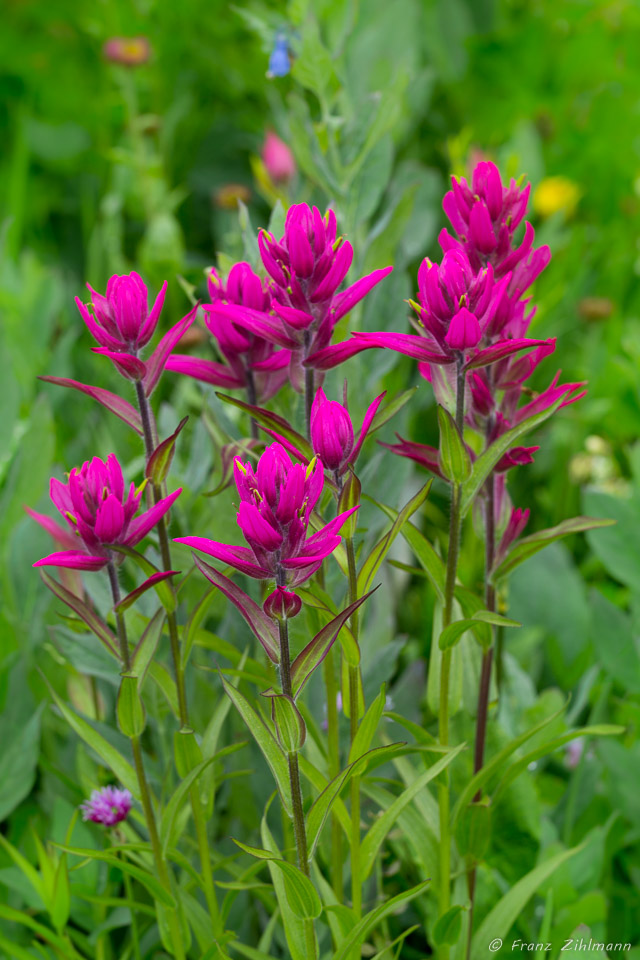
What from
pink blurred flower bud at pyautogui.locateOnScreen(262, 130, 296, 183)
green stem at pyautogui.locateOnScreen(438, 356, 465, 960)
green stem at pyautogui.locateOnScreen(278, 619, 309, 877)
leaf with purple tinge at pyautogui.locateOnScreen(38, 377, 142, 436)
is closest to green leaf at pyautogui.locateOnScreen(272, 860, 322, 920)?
green stem at pyautogui.locateOnScreen(278, 619, 309, 877)

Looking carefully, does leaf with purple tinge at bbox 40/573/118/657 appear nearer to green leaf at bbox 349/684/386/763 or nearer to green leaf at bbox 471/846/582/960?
green leaf at bbox 349/684/386/763

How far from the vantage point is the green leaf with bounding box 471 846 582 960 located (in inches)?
19.9

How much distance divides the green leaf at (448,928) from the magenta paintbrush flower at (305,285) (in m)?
0.30

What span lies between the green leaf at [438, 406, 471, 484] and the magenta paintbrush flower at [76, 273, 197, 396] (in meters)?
0.12

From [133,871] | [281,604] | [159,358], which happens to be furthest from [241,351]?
[133,871]

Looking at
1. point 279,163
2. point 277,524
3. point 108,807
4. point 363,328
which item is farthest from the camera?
point 279,163

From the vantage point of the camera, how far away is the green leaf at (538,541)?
1.51 feet

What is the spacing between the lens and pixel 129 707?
1.44ft

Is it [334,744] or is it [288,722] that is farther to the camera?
[334,744]

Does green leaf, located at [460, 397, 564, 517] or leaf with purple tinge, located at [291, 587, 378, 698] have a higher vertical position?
green leaf, located at [460, 397, 564, 517]

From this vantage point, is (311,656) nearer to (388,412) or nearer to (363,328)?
(388,412)

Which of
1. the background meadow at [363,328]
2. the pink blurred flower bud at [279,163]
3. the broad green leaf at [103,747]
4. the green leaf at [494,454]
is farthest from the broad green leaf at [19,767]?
the pink blurred flower bud at [279,163]

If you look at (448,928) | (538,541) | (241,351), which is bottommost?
(448,928)

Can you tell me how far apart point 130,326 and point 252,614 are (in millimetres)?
147
